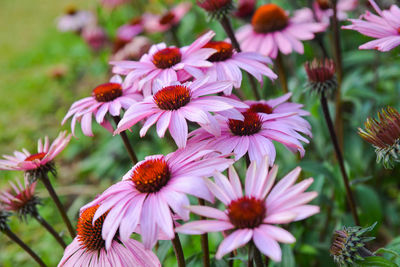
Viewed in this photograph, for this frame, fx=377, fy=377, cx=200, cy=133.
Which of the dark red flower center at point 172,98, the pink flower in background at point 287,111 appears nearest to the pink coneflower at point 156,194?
the dark red flower center at point 172,98

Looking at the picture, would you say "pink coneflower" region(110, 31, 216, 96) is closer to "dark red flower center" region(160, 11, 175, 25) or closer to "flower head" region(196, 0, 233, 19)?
"flower head" region(196, 0, 233, 19)

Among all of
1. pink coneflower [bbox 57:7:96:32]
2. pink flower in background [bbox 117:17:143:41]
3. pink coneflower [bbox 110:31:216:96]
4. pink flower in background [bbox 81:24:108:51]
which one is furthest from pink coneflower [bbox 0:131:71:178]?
pink coneflower [bbox 57:7:96:32]

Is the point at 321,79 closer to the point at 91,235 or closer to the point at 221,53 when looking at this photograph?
the point at 221,53

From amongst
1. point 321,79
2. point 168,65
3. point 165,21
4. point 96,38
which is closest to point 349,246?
point 321,79

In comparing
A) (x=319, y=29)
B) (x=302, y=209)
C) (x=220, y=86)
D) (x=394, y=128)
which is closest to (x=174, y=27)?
(x=319, y=29)

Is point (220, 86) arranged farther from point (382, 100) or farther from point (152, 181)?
point (382, 100)

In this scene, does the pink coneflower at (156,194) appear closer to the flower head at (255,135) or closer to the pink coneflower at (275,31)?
the flower head at (255,135)
